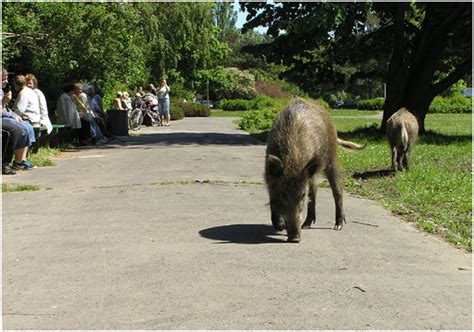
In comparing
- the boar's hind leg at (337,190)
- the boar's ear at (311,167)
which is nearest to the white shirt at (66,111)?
the boar's hind leg at (337,190)

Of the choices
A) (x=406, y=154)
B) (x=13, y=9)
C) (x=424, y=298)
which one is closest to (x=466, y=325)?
(x=424, y=298)

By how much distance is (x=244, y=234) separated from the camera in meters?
7.72

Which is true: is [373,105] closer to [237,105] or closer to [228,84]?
[237,105]

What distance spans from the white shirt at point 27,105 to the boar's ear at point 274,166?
8.50 metres

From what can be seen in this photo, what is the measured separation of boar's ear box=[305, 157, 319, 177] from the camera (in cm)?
733

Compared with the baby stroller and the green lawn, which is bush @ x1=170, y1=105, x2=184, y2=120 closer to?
the baby stroller

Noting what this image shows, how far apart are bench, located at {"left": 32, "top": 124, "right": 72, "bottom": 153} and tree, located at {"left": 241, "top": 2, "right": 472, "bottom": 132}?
7.71 metres

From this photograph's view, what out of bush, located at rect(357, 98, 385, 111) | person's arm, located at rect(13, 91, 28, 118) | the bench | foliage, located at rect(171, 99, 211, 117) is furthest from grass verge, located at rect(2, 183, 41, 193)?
bush, located at rect(357, 98, 385, 111)

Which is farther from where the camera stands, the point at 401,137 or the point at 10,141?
the point at 401,137

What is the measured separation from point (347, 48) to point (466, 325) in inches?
844

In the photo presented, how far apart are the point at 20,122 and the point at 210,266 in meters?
7.72

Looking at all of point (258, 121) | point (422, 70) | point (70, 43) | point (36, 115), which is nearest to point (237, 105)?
point (258, 121)

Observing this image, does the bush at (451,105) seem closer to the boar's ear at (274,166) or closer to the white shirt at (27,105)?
the white shirt at (27,105)

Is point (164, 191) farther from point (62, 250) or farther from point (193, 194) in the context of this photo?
point (62, 250)
